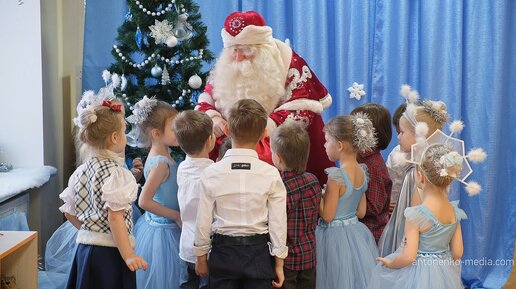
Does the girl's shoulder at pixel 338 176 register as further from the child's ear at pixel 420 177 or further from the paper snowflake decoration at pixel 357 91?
the paper snowflake decoration at pixel 357 91

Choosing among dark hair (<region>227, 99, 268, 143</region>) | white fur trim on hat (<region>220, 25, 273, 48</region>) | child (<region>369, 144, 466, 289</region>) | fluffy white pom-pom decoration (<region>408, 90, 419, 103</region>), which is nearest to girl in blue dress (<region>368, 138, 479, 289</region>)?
child (<region>369, 144, 466, 289</region>)

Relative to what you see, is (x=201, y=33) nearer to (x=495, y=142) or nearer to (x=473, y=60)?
(x=473, y=60)

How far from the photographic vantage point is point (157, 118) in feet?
9.47

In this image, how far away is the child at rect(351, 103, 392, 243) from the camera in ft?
9.48

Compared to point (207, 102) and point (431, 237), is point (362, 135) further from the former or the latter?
point (207, 102)

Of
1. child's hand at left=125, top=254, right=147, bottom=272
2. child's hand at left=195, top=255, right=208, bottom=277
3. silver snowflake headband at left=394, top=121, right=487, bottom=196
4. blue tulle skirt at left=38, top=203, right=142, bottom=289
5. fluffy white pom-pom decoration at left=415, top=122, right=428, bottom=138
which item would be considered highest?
fluffy white pom-pom decoration at left=415, top=122, right=428, bottom=138

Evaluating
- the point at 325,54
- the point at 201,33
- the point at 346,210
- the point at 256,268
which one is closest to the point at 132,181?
the point at 256,268

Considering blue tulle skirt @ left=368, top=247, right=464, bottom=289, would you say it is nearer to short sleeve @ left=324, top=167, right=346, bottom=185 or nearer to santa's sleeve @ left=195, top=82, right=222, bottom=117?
short sleeve @ left=324, top=167, right=346, bottom=185

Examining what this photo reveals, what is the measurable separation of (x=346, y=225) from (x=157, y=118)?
3.64 ft

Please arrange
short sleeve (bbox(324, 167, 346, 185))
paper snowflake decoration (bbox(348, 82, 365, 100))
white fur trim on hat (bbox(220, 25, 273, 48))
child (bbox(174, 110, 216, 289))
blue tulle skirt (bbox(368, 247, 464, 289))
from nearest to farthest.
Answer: blue tulle skirt (bbox(368, 247, 464, 289))
child (bbox(174, 110, 216, 289))
short sleeve (bbox(324, 167, 346, 185))
white fur trim on hat (bbox(220, 25, 273, 48))
paper snowflake decoration (bbox(348, 82, 365, 100))

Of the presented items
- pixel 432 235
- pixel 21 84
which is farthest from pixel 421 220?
pixel 21 84

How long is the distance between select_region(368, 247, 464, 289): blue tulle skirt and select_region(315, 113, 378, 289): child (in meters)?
0.28

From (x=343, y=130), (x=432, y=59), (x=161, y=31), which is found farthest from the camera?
(x=432, y=59)

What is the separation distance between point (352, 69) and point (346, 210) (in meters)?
1.66
